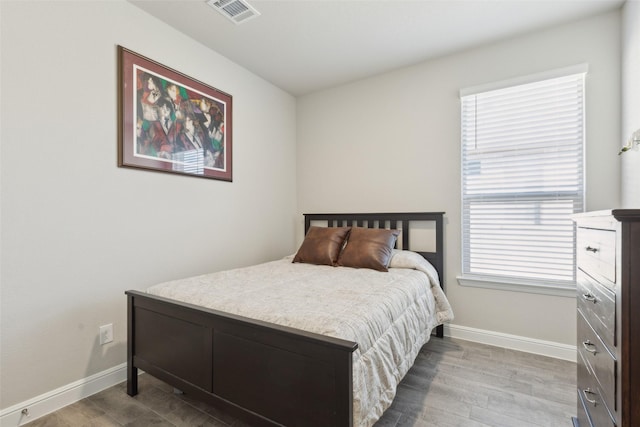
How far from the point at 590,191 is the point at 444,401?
189 cm

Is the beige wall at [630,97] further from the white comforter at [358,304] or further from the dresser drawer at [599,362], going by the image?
the white comforter at [358,304]

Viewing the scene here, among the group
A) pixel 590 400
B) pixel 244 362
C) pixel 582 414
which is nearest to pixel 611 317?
pixel 590 400


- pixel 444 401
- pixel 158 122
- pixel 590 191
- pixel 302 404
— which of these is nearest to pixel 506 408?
pixel 444 401

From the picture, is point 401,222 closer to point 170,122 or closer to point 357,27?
point 357,27

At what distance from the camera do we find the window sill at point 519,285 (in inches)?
93.8

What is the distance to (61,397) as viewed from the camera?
1.82 metres

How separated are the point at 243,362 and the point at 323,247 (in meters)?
1.52

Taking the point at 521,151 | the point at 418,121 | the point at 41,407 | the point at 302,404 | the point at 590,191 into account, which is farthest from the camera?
the point at 418,121

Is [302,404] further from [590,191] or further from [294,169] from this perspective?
[294,169]

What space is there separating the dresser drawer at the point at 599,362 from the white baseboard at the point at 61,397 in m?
2.62

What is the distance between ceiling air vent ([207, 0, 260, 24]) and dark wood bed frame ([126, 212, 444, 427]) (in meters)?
2.01

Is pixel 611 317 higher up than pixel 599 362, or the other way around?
pixel 611 317

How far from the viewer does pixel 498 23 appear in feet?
7.80

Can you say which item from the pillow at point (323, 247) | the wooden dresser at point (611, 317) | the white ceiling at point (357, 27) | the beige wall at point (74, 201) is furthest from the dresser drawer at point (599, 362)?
the beige wall at point (74, 201)
